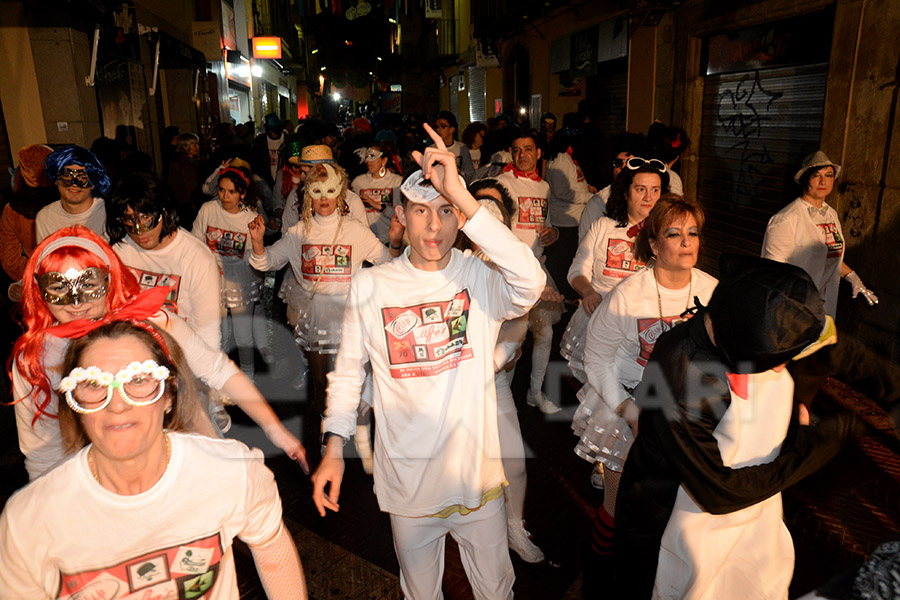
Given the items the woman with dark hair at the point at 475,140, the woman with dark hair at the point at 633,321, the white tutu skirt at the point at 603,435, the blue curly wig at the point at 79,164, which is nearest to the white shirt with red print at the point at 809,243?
the woman with dark hair at the point at 633,321

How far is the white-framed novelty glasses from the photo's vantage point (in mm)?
2045

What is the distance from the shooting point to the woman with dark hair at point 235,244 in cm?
664

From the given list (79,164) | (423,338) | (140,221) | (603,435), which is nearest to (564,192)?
(603,435)

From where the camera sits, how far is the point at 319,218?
19.2 ft

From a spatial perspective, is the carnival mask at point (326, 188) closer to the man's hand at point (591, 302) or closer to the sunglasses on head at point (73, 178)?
the sunglasses on head at point (73, 178)

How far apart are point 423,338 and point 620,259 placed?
8.58 ft

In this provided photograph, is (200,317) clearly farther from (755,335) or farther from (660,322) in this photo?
(755,335)

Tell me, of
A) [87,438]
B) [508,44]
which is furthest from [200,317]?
[508,44]

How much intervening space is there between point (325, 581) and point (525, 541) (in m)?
1.27

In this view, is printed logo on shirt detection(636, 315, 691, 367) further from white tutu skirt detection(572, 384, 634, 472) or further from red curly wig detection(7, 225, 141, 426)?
red curly wig detection(7, 225, 141, 426)

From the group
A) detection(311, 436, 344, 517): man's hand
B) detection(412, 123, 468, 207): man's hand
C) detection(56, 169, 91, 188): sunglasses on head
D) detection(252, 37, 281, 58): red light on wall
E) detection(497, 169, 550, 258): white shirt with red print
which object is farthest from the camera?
detection(252, 37, 281, 58): red light on wall

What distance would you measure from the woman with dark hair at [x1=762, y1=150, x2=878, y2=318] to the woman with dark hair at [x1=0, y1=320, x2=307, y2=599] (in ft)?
16.3

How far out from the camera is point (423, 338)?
115 inches

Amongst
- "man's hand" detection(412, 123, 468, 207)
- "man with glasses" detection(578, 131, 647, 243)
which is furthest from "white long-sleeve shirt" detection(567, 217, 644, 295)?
"man's hand" detection(412, 123, 468, 207)
